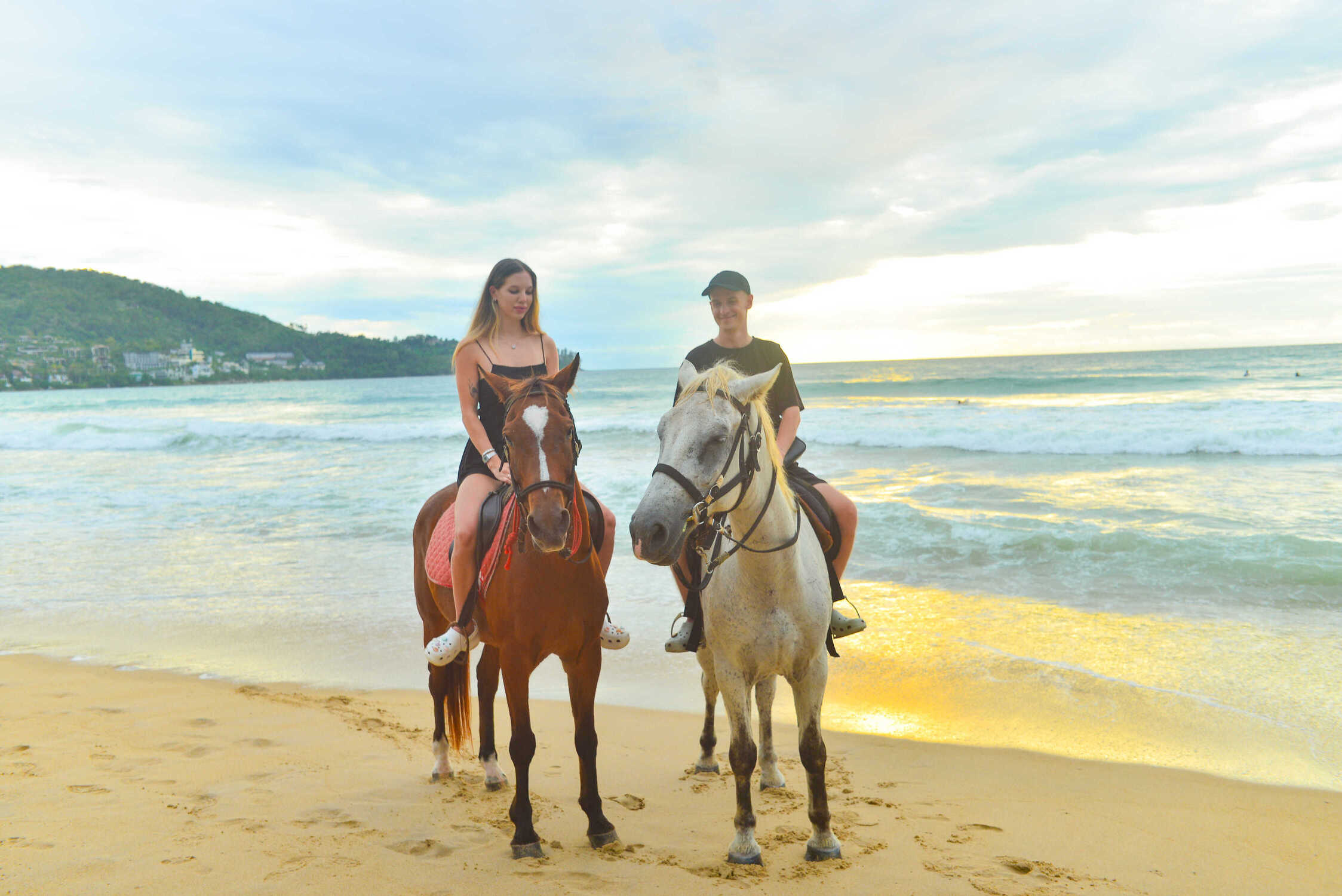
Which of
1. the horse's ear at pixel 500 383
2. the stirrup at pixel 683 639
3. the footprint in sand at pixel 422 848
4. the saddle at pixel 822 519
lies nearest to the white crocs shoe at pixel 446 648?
the footprint in sand at pixel 422 848

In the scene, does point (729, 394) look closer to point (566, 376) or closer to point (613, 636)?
point (566, 376)

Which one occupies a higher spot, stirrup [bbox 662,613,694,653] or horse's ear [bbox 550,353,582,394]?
horse's ear [bbox 550,353,582,394]

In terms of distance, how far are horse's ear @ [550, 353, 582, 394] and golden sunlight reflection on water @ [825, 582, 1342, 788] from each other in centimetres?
285

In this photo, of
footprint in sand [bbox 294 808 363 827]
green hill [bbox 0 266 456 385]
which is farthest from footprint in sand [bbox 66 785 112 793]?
green hill [bbox 0 266 456 385]

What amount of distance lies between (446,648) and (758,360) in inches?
81.6

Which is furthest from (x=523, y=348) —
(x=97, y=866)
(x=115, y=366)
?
(x=115, y=366)

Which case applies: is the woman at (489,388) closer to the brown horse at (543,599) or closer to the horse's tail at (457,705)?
the brown horse at (543,599)

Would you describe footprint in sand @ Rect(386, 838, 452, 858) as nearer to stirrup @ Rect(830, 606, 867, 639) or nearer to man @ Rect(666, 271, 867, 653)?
man @ Rect(666, 271, 867, 653)

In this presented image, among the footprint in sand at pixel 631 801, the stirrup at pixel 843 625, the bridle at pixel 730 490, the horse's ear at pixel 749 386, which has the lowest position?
the footprint in sand at pixel 631 801

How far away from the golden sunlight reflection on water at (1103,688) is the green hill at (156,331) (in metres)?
59.3

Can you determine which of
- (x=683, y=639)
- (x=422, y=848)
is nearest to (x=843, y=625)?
(x=683, y=639)

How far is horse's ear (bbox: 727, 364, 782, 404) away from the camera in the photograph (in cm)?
253

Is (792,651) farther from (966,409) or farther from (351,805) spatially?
(966,409)

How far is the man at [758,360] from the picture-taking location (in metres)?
3.62
